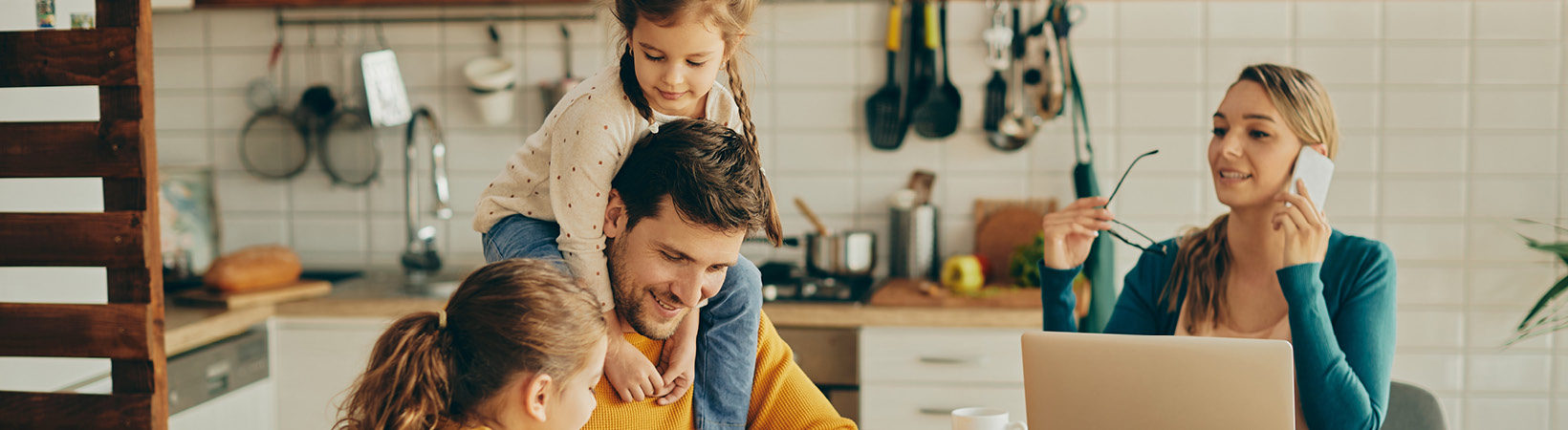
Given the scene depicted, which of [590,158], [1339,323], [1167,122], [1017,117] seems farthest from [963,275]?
[590,158]

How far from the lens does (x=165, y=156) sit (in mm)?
3262

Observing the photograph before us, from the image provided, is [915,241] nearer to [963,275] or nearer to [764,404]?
[963,275]

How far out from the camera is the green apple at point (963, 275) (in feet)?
9.12

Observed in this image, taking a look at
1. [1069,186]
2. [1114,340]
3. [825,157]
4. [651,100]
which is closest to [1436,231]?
[1069,186]

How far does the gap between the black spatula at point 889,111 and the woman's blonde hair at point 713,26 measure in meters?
1.55

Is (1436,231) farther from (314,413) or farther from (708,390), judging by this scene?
(314,413)

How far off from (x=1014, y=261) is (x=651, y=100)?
1.71 meters

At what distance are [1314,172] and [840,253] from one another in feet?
4.54

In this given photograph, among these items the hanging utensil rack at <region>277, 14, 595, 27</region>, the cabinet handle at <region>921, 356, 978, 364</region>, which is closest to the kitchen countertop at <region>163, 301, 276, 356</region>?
the hanging utensil rack at <region>277, 14, 595, 27</region>

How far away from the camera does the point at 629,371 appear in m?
1.49

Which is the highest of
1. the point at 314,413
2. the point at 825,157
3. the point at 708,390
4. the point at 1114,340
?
the point at 825,157

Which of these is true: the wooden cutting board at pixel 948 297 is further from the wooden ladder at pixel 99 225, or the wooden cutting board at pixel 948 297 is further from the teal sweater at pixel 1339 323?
the wooden ladder at pixel 99 225

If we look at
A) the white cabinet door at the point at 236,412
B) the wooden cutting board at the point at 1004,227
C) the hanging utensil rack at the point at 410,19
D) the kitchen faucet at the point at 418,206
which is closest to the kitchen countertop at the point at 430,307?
the white cabinet door at the point at 236,412

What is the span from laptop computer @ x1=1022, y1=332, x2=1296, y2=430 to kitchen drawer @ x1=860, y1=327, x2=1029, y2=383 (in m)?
1.30
